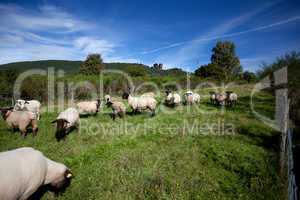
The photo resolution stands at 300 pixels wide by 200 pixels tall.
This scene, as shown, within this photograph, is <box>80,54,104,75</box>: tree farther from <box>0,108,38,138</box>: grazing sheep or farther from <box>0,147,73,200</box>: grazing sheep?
<box>0,147,73,200</box>: grazing sheep

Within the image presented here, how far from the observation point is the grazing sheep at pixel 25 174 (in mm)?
4008

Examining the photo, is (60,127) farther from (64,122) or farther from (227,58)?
(227,58)

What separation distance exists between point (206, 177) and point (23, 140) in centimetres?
884

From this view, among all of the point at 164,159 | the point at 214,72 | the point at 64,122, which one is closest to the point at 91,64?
the point at 214,72

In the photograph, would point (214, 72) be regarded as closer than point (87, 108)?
No

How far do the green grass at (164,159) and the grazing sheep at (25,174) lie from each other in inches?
25.7

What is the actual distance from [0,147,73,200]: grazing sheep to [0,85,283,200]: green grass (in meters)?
0.65

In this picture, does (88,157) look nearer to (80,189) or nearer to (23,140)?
(80,189)

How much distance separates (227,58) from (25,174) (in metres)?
68.8

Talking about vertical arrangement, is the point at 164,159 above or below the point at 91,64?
below

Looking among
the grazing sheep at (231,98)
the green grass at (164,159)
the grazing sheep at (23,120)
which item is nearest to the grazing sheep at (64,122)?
the green grass at (164,159)

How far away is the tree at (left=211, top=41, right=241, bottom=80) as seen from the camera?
64.9 metres

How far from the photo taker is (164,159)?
24.4 ft

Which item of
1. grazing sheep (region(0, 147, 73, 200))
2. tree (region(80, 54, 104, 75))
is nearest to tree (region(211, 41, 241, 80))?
tree (region(80, 54, 104, 75))
